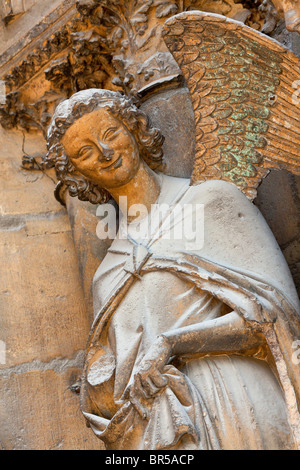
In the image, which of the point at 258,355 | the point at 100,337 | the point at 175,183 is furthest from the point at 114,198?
the point at 258,355

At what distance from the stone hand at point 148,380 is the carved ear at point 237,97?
0.82 metres

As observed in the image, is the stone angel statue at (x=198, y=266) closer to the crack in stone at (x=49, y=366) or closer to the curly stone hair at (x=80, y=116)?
the curly stone hair at (x=80, y=116)

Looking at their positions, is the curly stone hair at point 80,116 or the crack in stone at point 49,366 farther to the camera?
the crack in stone at point 49,366

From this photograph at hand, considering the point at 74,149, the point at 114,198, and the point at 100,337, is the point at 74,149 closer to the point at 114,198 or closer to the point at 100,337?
the point at 114,198

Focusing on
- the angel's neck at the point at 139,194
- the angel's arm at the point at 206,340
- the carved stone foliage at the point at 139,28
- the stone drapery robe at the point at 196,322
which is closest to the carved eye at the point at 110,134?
the angel's neck at the point at 139,194

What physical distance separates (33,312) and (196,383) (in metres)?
1.29

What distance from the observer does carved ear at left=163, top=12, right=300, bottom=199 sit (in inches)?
161

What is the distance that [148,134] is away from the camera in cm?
428

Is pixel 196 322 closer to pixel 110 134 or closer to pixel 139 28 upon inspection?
pixel 110 134

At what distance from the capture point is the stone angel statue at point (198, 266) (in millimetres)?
3551

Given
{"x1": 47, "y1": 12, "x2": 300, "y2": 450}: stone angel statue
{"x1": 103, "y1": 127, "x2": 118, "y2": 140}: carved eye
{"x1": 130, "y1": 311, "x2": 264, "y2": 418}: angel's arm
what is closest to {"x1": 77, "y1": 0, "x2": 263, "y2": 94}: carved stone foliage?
{"x1": 47, "y1": 12, "x2": 300, "y2": 450}: stone angel statue

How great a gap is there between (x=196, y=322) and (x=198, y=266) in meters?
0.21

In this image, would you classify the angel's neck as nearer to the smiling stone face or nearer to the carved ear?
the smiling stone face

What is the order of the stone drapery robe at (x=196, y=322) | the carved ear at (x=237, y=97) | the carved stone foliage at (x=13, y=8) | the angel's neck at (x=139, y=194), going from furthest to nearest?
1. the carved stone foliage at (x=13, y=8)
2. the angel's neck at (x=139, y=194)
3. the carved ear at (x=237, y=97)
4. the stone drapery robe at (x=196, y=322)
